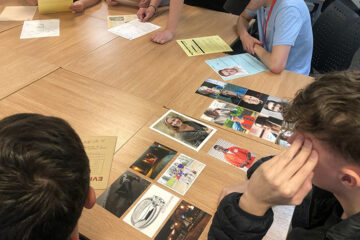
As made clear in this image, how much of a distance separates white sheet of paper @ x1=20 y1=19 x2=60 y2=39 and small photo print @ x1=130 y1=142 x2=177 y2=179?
1186 mm

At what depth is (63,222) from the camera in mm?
472

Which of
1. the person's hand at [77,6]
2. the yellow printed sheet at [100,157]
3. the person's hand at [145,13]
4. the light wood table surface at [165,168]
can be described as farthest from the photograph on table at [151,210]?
the person's hand at [77,6]

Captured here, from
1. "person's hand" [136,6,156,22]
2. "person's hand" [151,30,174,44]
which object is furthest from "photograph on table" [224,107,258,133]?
"person's hand" [136,6,156,22]

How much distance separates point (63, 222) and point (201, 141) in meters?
0.64

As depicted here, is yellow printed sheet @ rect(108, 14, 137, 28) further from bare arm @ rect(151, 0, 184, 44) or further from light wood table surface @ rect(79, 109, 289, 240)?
light wood table surface @ rect(79, 109, 289, 240)

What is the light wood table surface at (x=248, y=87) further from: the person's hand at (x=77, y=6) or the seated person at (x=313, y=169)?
the person's hand at (x=77, y=6)

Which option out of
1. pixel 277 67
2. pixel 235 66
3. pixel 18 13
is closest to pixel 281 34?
pixel 277 67

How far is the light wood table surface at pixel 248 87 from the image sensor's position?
1.18 meters

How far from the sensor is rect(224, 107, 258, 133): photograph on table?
1103mm

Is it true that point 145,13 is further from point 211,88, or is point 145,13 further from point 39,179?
point 39,179

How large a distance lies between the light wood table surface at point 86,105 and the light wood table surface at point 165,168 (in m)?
0.07

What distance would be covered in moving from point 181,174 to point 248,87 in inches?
25.9

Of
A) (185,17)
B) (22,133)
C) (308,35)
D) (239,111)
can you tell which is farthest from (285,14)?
(22,133)

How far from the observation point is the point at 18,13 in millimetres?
1929
